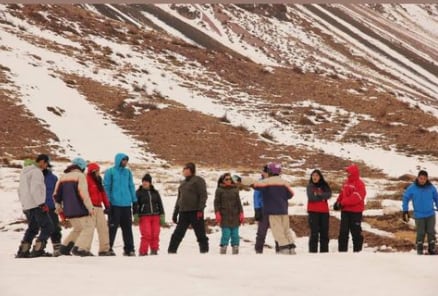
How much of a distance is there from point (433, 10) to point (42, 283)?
100926 mm

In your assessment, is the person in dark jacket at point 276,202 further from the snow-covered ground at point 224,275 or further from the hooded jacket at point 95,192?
the hooded jacket at point 95,192

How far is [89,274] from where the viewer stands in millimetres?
8609

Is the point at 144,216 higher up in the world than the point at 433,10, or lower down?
lower down

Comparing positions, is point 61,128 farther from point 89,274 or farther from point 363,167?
point 89,274

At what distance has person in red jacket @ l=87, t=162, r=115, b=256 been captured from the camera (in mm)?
11109

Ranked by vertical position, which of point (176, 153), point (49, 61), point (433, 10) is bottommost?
point (176, 153)

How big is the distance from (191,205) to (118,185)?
1.17 metres

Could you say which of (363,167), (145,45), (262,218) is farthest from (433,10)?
(262,218)

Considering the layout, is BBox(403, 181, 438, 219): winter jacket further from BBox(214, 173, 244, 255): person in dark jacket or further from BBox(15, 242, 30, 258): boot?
BBox(15, 242, 30, 258): boot

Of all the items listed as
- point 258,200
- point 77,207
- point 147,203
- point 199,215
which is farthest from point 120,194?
point 258,200

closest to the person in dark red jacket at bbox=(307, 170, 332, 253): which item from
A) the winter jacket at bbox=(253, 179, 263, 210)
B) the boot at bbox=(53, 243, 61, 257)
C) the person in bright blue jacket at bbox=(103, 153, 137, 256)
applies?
the winter jacket at bbox=(253, 179, 263, 210)

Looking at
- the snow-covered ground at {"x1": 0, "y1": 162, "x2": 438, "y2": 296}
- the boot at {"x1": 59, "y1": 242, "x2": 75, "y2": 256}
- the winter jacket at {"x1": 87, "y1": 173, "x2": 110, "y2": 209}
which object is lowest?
the boot at {"x1": 59, "y1": 242, "x2": 75, "y2": 256}

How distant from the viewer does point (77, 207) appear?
10750mm

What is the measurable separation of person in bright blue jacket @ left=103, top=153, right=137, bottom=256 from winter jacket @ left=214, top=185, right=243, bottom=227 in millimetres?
1498
